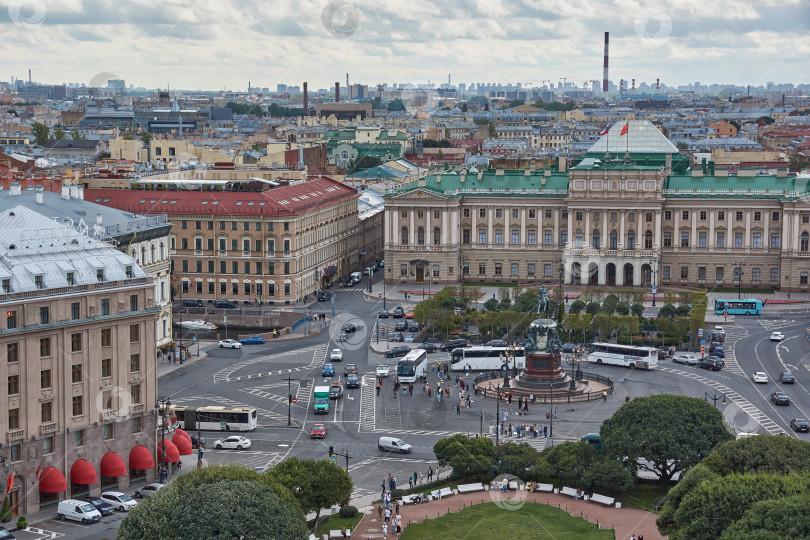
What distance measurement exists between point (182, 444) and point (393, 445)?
10822 mm

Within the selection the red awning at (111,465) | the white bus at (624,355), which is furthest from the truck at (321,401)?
the white bus at (624,355)

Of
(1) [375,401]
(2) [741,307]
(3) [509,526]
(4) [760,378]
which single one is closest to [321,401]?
(1) [375,401]

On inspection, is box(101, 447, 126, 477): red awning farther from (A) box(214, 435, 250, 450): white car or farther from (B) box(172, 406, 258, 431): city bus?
(B) box(172, 406, 258, 431): city bus

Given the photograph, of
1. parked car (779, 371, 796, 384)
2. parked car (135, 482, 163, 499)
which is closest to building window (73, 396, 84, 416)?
parked car (135, 482, 163, 499)

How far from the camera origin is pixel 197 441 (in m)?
72.4

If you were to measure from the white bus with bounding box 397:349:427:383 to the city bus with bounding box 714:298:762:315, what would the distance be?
108ft

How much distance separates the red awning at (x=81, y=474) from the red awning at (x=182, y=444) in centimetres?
670

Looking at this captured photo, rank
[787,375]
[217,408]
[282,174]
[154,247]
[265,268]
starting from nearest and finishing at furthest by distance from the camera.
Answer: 1. [217,408]
2. [787,375]
3. [154,247]
4. [265,268]
5. [282,174]

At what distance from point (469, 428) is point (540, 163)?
3789 inches

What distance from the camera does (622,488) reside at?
61.2 meters

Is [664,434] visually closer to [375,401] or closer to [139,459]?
[139,459]

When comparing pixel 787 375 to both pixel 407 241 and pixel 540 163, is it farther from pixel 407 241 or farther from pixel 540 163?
pixel 540 163

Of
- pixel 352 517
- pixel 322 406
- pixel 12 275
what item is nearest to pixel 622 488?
pixel 352 517

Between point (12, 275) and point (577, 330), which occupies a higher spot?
point (12, 275)
